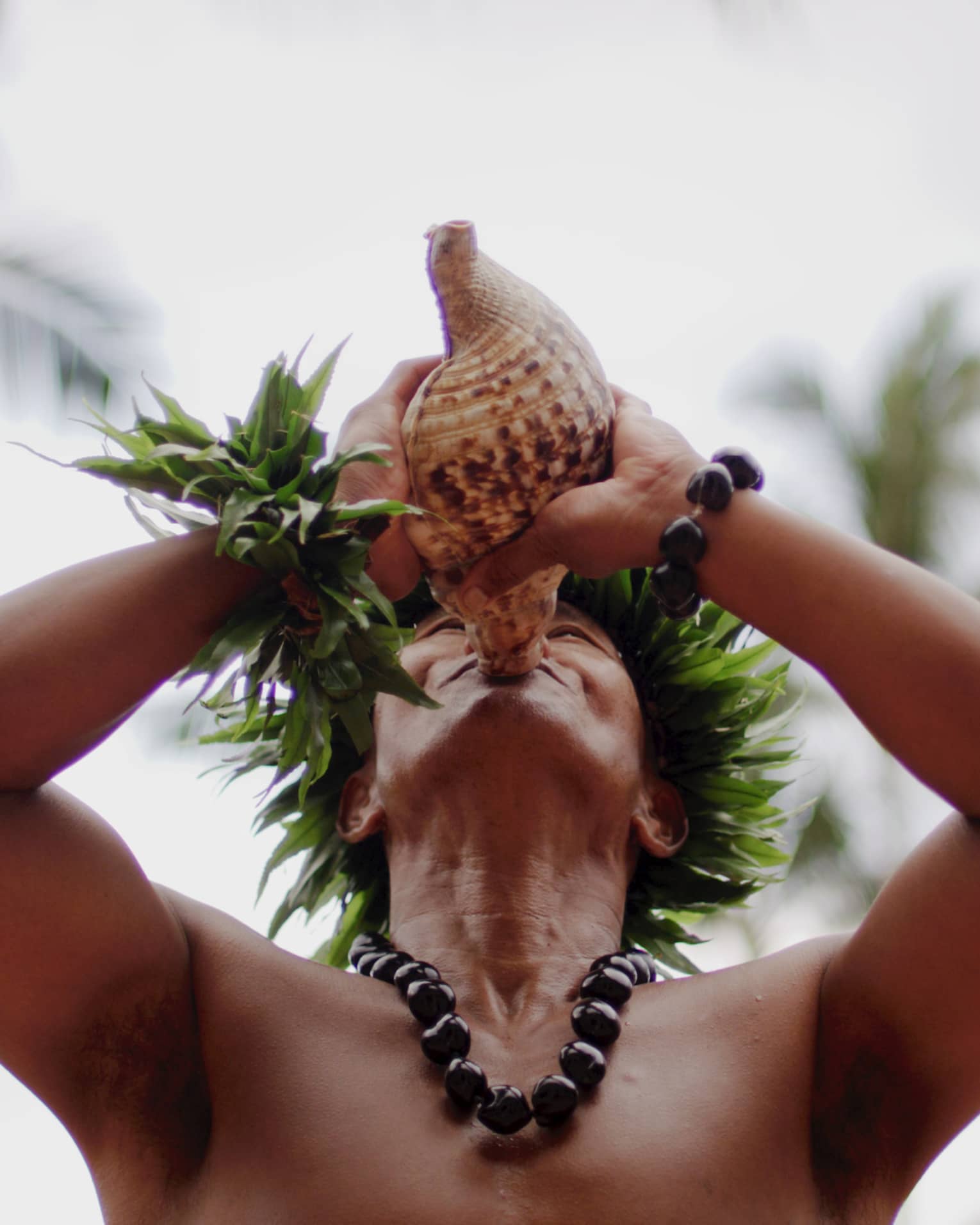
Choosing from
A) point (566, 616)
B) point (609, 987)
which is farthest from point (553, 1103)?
point (566, 616)

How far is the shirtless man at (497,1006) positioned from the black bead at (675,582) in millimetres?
26

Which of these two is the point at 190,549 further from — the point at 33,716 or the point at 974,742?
the point at 974,742

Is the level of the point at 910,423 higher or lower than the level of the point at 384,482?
lower

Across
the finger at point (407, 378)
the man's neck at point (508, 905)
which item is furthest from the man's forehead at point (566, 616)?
the finger at point (407, 378)

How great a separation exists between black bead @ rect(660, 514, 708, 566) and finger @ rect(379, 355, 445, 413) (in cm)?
50

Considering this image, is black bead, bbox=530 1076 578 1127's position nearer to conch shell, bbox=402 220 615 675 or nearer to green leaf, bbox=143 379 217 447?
conch shell, bbox=402 220 615 675

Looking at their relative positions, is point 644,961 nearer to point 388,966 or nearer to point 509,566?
point 388,966

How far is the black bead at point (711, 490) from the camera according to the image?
7.36 ft

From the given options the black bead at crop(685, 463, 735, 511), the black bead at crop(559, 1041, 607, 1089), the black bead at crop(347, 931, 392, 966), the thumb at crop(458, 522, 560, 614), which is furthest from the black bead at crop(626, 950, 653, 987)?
the black bead at crop(685, 463, 735, 511)

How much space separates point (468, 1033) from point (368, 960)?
0.32 meters

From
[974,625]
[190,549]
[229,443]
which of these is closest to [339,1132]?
[190,549]

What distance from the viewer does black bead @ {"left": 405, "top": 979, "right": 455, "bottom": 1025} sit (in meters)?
2.27

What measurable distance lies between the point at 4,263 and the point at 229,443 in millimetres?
5064

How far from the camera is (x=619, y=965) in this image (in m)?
2.43
